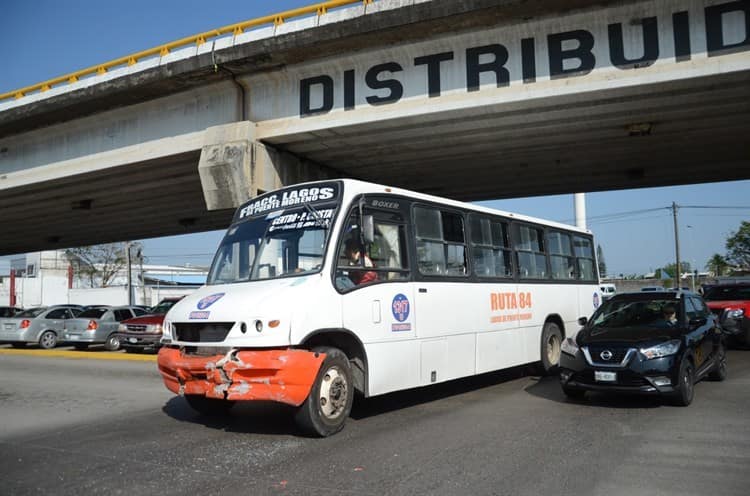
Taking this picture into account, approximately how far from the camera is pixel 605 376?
8.33 metres

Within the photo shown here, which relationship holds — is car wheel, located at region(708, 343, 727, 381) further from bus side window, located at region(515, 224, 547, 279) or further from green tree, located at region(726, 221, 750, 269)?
green tree, located at region(726, 221, 750, 269)

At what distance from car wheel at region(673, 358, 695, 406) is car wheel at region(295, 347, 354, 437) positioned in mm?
4475

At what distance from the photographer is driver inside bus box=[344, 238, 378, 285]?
297 inches

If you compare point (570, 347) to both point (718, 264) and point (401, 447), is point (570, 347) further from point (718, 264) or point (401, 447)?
point (718, 264)

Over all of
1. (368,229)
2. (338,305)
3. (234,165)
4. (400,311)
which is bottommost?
(400,311)

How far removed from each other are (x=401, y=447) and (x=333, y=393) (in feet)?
3.58

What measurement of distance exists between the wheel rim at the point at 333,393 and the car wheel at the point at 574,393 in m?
3.59

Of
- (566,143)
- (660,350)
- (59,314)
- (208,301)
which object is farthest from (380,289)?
(59,314)

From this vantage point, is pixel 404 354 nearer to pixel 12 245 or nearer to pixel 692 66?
pixel 692 66

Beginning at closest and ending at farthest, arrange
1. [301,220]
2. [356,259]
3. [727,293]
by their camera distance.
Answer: [356,259]
[301,220]
[727,293]

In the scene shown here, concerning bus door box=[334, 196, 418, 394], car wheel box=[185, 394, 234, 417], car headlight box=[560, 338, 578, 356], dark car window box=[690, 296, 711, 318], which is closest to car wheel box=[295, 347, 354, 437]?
bus door box=[334, 196, 418, 394]

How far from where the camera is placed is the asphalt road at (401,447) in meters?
5.19

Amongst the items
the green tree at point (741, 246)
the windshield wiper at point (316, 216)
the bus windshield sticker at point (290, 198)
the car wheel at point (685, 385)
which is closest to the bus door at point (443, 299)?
the bus windshield sticker at point (290, 198)

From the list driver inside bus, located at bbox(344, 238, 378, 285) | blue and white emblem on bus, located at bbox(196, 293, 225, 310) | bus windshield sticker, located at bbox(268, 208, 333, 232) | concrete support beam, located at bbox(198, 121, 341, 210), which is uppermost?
concrete support beam, located at bbox(198, 121, 341, 210)
